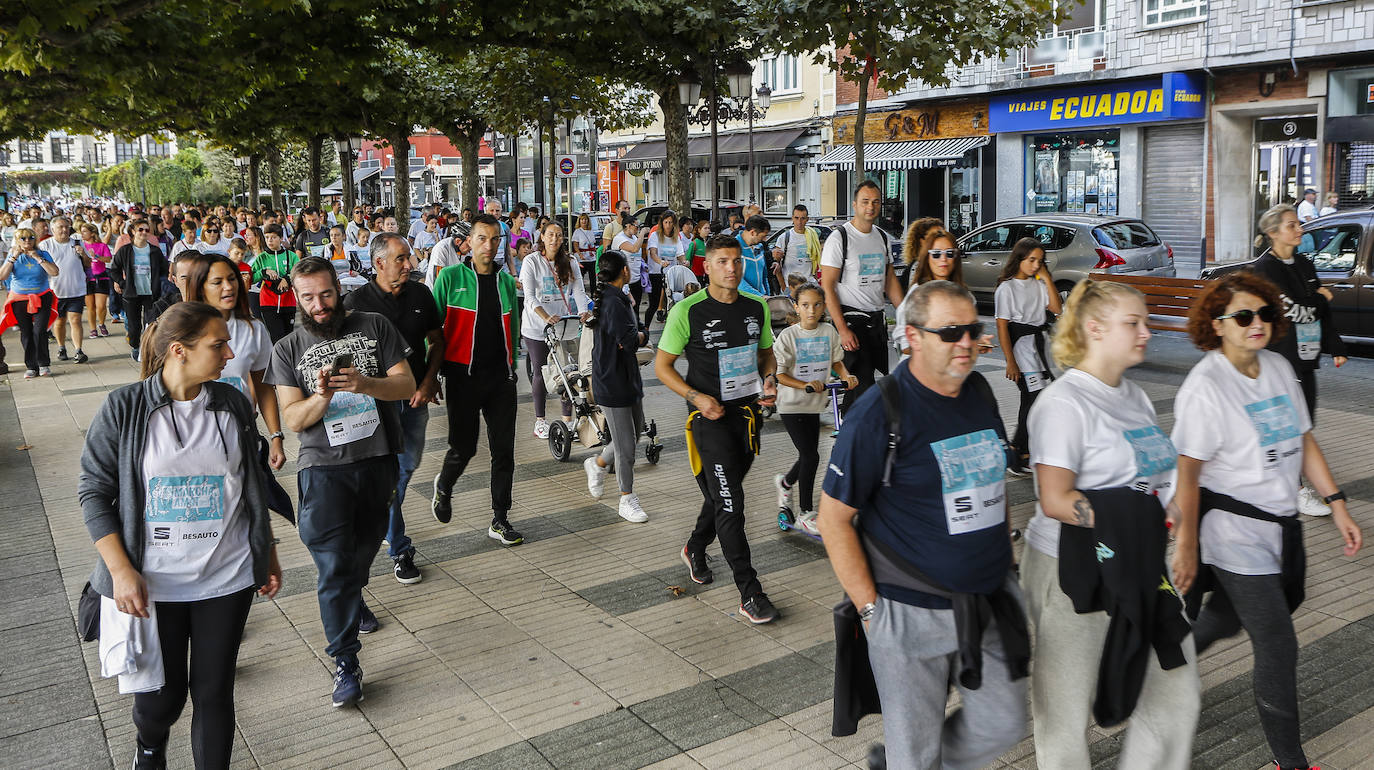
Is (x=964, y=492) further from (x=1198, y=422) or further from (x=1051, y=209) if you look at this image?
(x=1051, y=209)

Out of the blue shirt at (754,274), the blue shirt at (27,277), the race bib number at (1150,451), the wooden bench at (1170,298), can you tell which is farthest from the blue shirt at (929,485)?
the blue shirt at (27,277)

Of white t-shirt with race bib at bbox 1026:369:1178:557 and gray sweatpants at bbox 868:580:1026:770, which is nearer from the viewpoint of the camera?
gray sweatpants at bbox 868:580:1026:770

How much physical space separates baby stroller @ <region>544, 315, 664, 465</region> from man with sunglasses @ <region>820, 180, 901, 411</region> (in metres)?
1.91

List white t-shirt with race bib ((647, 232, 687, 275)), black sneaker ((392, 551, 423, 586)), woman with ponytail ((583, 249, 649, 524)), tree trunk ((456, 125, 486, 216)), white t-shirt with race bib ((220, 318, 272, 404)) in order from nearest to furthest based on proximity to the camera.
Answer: white t-shirt with race bib ((220, 318, 272, 404)) → black sneaker ((392, 551, 423, 586)) → woman with ponytail ((583, 249, 649, 524)) → white t-shirt with race bib ((647, 232, 687, 275)) → tree trunk ((456, 125, 486, 216))

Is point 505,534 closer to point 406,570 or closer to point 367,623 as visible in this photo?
point 406,570

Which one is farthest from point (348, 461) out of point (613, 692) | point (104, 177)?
point (104, 177)

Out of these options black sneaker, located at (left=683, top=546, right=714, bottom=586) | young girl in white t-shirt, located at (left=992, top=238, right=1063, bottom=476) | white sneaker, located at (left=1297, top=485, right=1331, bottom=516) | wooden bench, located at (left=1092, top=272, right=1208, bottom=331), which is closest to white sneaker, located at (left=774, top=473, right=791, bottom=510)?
black sneaker, located at (left=683, top=546, right=714, bottom=586)

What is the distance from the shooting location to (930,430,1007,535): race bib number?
10.7 feet

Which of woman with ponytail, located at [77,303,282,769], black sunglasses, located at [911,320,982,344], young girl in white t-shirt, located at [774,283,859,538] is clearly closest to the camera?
black sunglasses, located at [911,320,982,344]

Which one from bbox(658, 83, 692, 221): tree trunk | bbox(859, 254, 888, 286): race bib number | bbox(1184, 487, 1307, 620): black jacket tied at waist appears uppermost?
bbox(658, 83, 692, 221): tree trunk

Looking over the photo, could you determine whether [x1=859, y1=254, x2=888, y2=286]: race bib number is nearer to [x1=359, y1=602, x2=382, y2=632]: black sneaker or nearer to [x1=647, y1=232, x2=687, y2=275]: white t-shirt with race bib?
[x1=359, y1=602, x2=382, y2=632]: black sneaker

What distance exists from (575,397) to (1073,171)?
22374mm

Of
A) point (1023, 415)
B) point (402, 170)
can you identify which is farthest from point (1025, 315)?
point (402, 170)

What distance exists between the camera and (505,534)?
7168 millimetres
